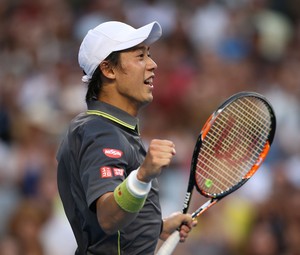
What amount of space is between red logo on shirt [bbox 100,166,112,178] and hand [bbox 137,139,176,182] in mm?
171

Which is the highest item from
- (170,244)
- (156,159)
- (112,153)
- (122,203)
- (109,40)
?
(109,40)

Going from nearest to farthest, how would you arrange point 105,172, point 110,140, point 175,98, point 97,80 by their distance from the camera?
1. point 105,172
2. point 110,140
3. point 97,80
4. point 175,98

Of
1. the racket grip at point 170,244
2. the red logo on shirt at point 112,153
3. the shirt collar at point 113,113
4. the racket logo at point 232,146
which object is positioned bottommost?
the racket grip at point 170,244

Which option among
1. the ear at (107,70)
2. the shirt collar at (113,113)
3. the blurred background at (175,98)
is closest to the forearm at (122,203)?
the shirt collar at (113,113)

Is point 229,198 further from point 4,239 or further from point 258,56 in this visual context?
point 258,56

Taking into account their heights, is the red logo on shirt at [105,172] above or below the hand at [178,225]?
above

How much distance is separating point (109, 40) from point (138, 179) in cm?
80

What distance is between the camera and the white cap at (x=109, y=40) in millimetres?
4656

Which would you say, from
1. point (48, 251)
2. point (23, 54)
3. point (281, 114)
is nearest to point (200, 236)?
point (48, 251)

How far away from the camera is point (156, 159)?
4.13 metres

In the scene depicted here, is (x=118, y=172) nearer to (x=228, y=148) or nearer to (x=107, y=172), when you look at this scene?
(x=107, y=172)

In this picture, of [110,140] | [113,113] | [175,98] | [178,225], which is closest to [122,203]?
[110,140]

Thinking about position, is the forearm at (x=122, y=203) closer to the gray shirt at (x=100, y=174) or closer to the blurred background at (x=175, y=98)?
the gray shirt at (x=100, y=174)

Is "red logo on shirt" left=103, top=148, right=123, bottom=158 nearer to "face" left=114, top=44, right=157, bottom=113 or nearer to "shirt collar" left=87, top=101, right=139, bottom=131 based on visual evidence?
"shirt collar" left=87, top=101, right=139, bottom=131
